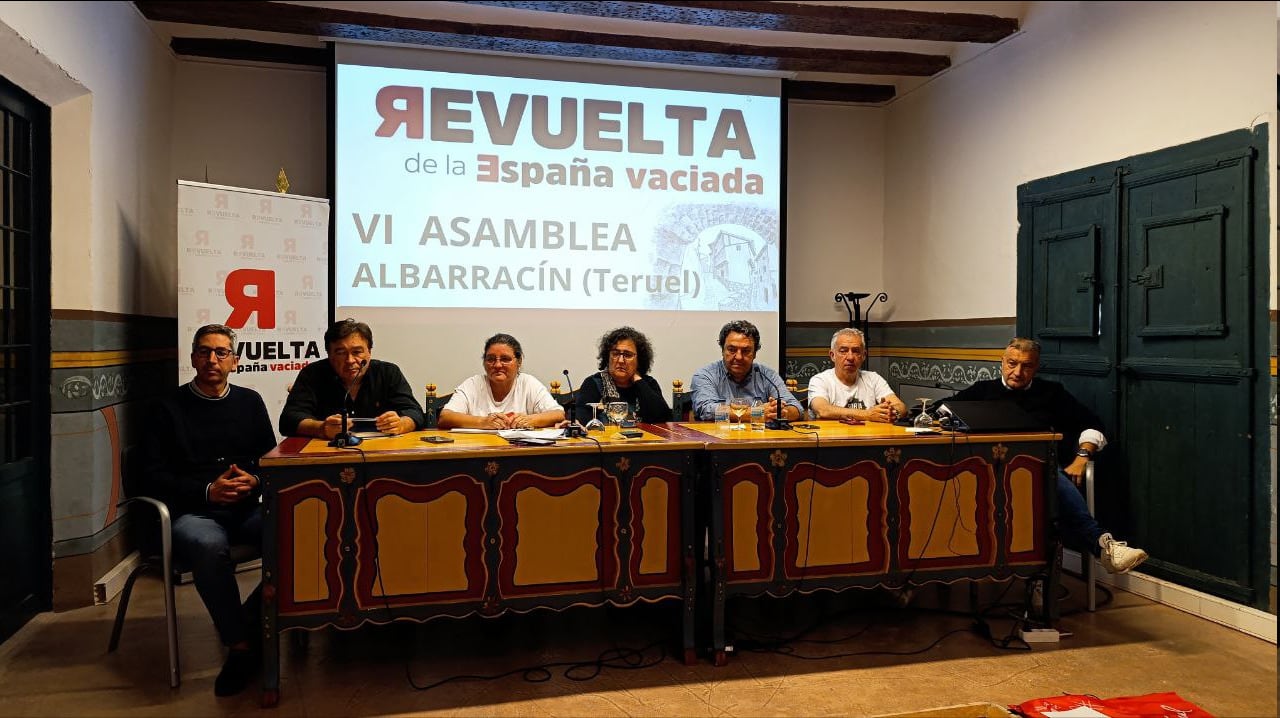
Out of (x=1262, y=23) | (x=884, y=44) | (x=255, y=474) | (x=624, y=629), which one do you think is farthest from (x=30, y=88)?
(x=1262, y=23)

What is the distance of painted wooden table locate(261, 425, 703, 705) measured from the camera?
8.45ft

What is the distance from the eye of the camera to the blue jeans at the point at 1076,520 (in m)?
3.34

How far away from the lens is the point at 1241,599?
327 centimetres

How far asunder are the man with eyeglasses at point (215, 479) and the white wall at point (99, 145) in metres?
0.95

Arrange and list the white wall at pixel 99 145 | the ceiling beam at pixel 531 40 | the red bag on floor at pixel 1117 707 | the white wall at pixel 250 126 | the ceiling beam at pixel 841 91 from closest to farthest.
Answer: the red bag on floor at pixel 1117 707 < the white wall at pixel 99 145 < the ceiling beam at pixel 531 40 < the white wall at pixel 250 126 < the ceiling beam at pixel 841 91

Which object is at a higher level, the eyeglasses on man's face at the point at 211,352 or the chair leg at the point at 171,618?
the eyeglasses on man's face at the point at 211,352

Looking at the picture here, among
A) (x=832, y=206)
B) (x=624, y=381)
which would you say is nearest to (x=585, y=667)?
(x=624, y=381)

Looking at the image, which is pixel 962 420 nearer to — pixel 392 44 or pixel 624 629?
pixel 624 629

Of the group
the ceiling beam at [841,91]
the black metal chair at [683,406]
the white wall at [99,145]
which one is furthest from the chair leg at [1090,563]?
the white wall at [99,145]

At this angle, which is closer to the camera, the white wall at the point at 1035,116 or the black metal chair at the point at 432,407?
the white wall at the point at 1035,116

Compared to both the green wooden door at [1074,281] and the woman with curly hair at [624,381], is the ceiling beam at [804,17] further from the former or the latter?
the woman with curly hair at [624,381]

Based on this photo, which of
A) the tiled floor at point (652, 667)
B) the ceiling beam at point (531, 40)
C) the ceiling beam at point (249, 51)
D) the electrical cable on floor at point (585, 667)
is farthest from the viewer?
the ceiling beam at point (249, 51)

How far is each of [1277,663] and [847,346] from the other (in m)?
2.05

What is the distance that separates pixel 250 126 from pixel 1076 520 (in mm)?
5108
